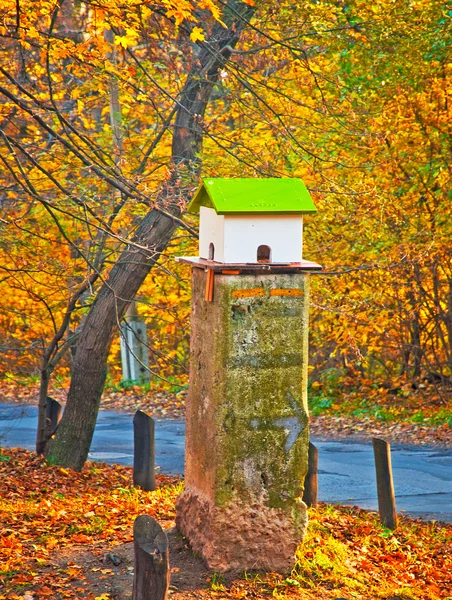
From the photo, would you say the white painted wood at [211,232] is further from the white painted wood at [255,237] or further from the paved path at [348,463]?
the paved path at [348,463]

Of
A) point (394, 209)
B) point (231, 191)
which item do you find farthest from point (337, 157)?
point (231, 191)

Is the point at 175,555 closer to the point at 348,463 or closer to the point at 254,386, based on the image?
the point at 254,386

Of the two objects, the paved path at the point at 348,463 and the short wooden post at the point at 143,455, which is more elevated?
the short wooden post at the point at 143,455

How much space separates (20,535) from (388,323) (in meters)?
9.93

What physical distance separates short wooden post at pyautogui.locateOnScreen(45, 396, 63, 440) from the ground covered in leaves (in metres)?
1.58

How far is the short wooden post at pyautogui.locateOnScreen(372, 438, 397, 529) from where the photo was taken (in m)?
7.23

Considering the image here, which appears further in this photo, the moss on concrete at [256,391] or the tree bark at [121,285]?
the tree bark at [121,285]

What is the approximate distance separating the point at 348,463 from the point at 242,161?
17.6ft

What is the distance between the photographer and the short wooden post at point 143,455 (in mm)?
8219

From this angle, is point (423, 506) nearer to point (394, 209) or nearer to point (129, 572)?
point (129, 572)

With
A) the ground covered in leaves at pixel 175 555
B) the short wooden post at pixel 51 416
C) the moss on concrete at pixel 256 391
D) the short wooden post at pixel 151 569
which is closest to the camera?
the short wooden post at pixel 151 569

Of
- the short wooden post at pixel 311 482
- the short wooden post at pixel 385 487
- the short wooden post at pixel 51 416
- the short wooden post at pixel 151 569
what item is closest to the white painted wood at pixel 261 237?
the short wooden post at pixel 151 569

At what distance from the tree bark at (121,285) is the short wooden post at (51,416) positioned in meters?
0.11

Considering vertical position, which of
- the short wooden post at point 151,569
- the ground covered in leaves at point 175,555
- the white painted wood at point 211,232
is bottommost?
the ground covered in leaves at point 175,555
